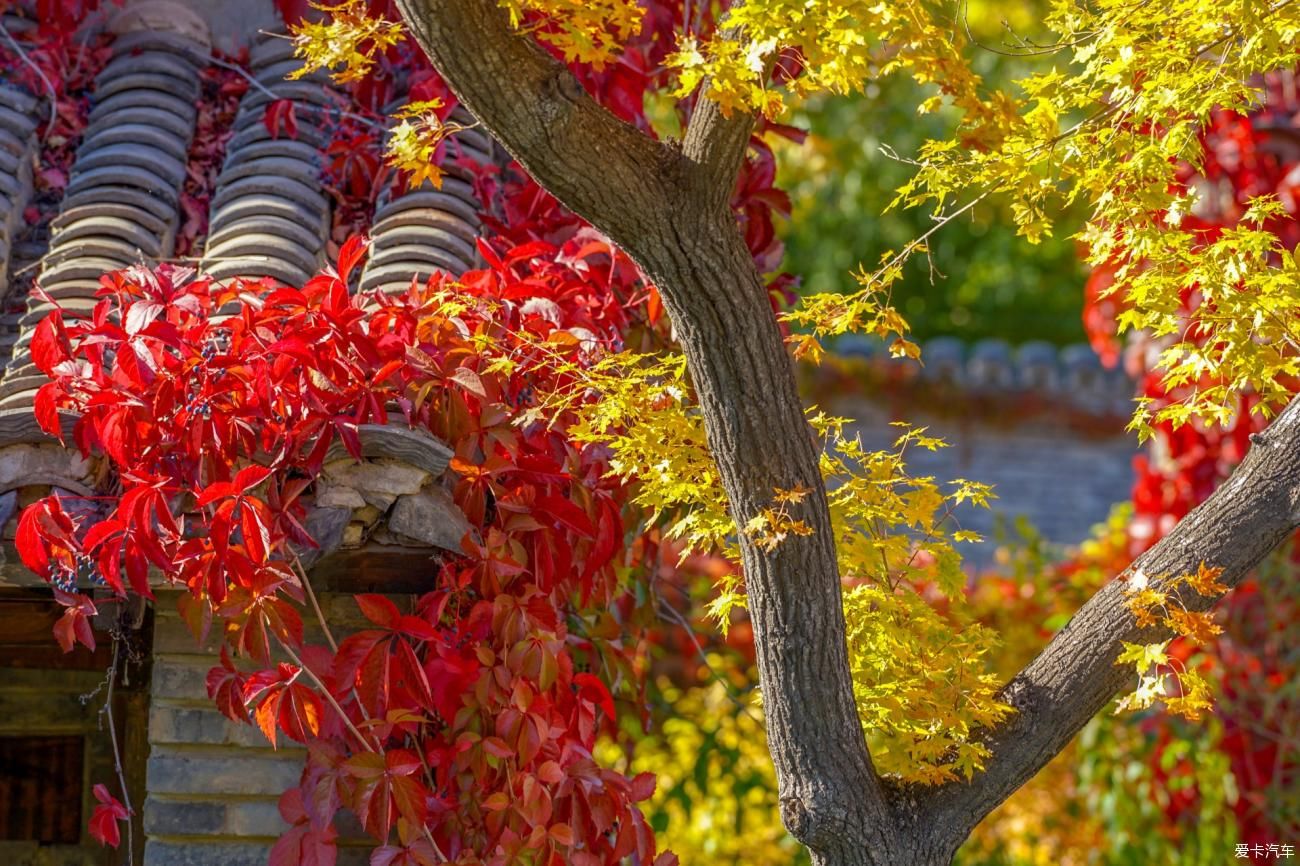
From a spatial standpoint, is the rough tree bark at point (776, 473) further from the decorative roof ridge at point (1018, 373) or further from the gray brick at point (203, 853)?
the decorative roof ridge at point (1018, 373)

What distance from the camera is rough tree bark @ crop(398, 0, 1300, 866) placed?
236 centimetres

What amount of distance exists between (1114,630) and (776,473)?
0.65 meters

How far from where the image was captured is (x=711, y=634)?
6.11 meters

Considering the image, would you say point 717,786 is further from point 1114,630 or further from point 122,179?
point 1114,630

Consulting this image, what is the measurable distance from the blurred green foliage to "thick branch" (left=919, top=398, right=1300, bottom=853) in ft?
37.7

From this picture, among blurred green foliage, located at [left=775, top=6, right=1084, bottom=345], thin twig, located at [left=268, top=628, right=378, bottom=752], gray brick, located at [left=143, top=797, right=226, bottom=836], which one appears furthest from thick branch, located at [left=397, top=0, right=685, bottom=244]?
blurred green foliage, located at [left=775, top=6, right=1084, bottom=345]

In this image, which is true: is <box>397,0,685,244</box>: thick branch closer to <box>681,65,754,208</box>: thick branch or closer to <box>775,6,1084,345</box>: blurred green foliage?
<box>681,65,754,208</box>: thick branch

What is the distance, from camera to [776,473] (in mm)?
2516

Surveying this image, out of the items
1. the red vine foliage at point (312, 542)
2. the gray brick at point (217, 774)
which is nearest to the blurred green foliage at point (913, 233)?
the red vine foliage at point (312, 542)

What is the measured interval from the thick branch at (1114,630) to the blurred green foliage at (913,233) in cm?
1150

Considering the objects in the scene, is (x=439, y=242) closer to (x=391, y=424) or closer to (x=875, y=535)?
(x=391, y=424)

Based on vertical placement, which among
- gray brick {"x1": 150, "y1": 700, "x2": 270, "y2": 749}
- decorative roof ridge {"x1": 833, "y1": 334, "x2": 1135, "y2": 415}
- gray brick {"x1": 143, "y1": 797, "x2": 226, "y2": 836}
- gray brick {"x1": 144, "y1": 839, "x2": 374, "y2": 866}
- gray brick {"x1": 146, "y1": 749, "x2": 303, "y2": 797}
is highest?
decorative roof ridge {"x1": 833, "y1": 334, "x2": 1135, "y2": 415}

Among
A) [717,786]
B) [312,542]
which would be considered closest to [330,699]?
[312,542]

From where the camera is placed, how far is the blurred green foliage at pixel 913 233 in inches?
581
